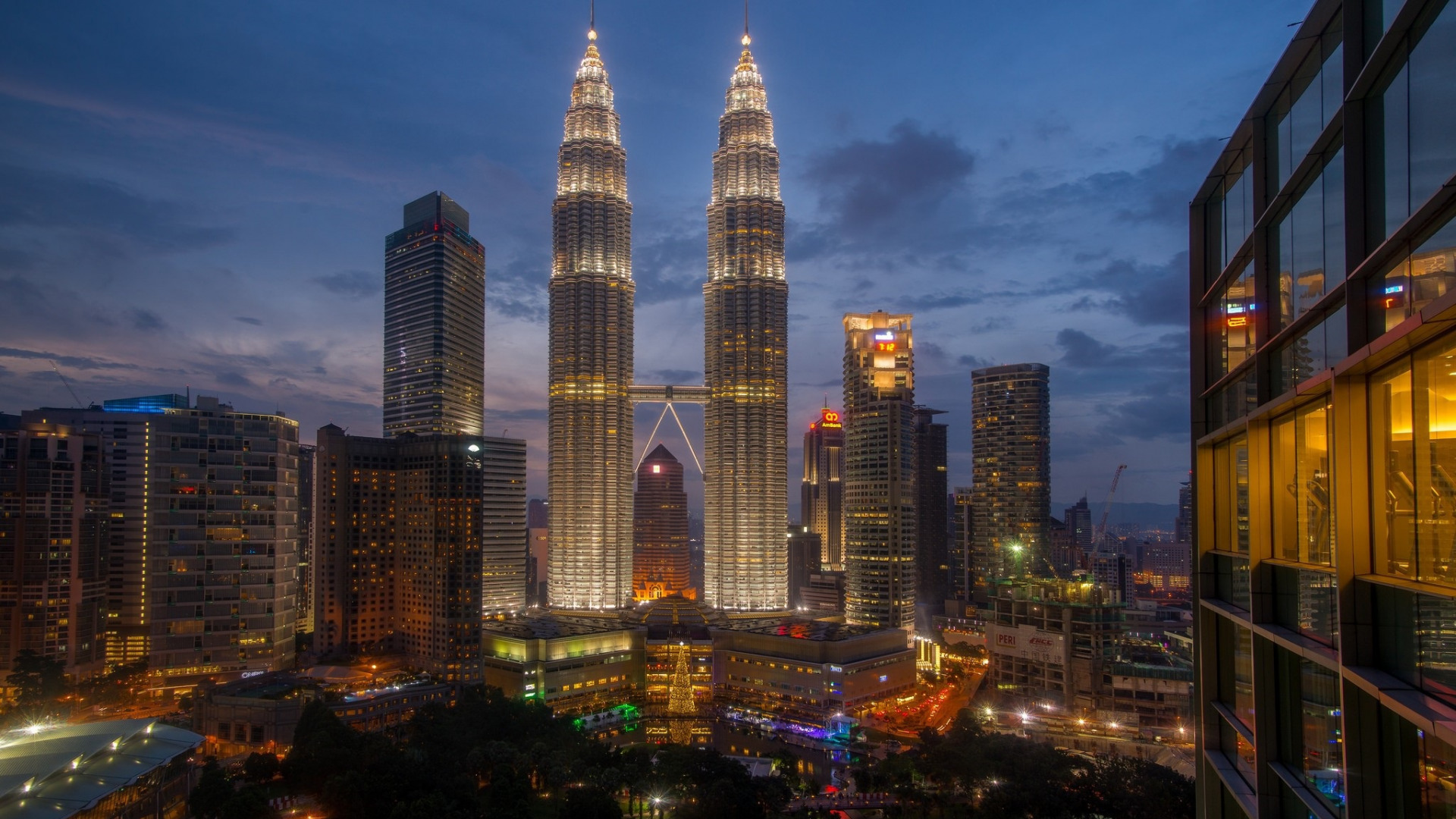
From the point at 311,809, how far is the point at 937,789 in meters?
30.7

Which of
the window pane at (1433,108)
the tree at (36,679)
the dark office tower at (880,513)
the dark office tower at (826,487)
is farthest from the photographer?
the dark office tower at (826,487)

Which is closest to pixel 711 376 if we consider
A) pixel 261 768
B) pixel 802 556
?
pixel 802 556

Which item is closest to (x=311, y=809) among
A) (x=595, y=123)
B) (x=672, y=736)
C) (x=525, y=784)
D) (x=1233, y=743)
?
(x=525, y=784)

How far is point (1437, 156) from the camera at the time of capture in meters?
4.87

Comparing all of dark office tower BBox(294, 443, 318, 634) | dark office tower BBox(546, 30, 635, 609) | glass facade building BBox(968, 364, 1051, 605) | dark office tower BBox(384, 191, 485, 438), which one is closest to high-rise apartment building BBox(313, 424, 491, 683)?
dark office tower BBox(294, 443, 318, 634)

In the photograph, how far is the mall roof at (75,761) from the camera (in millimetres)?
28391

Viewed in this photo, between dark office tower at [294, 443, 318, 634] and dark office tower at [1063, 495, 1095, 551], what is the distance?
133 meters

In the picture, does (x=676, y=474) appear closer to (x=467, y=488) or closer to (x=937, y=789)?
(x=467, y=488)

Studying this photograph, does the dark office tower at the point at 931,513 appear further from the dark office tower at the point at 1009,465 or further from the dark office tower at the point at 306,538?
the dark office tower at the point at 306,538

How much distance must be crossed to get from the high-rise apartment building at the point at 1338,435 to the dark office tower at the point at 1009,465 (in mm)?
118923

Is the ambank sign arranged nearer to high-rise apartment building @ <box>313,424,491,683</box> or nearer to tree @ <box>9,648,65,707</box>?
high-rise apartment building @ <box>313,424,491,683</box>

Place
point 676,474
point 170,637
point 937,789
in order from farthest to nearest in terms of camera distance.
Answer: point 676,474 < point 170,637 < point 937,789

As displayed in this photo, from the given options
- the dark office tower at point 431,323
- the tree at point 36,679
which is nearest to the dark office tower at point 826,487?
the dark office tower at point 431,323

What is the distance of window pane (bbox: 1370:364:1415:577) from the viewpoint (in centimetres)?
511
